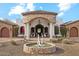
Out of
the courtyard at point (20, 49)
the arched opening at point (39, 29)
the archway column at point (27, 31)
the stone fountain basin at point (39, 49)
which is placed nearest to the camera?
the stone fountain basin at point (39, 49)

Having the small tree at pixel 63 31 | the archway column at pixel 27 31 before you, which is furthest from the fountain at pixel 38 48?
the small tree at pixel 63 31

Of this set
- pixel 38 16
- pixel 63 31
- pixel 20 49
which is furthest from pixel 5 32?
pixel 63 31

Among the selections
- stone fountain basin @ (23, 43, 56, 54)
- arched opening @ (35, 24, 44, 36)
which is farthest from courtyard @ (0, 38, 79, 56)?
arched opening @ (35, 24, 44, 36)

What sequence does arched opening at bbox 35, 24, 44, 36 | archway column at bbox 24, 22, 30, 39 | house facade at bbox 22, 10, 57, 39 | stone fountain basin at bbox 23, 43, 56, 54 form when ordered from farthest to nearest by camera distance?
arched opening at bbox 35, 24, 44, 36
archway column at bbox 24, 22, 30, 39
house facade at bbox 22, 10, 57, 39
stone fountain basin at bbox 23, 43, 56, 54

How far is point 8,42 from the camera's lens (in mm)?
10172

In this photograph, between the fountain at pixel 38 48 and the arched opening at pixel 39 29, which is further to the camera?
the arched opening at pixel 39 29

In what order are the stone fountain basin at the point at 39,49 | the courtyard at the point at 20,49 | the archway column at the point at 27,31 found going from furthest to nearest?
the archway column at the point at 27,31 < the courtyard at the point at 20,49 < the stone fountain basin at the point at 39,49

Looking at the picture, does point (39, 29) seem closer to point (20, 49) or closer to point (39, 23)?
point (39, 23)

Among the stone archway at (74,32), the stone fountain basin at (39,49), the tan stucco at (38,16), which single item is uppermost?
the tan stucco at (38,16)

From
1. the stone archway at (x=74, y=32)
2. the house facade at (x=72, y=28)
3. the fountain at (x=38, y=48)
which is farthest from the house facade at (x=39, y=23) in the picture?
the stone archway at (x=74, y=32)

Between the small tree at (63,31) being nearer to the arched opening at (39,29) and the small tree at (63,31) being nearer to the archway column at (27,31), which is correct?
the arched opening at (39,29)

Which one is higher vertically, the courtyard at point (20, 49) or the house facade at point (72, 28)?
the house facade at point (72, 28)

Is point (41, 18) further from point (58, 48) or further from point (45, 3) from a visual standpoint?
point (58, 48)

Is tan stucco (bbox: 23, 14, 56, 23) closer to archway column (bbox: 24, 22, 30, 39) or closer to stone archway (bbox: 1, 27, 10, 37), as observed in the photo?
archway column (bbox: 24, 22, 30, 39)
